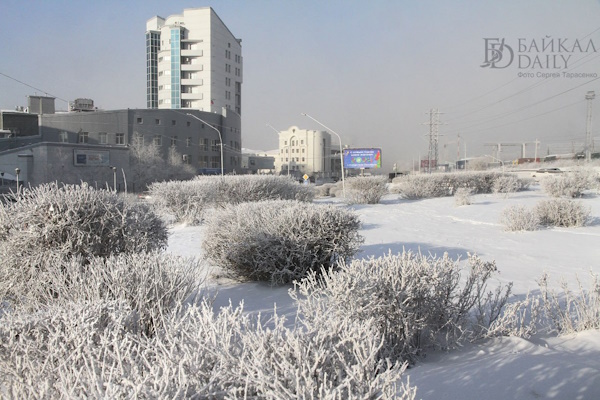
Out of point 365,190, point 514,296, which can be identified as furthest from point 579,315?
point 365,190

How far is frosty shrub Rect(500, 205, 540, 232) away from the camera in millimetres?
12211

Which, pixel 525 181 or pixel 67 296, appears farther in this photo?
pixel 525 181

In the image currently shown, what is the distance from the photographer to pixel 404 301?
150 inches

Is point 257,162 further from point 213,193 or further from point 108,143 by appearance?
point 213,193

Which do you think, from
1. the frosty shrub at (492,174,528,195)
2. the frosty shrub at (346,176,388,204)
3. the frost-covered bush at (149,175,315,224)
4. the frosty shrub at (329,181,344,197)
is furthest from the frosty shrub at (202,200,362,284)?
the frosty shrub at (329,181,344,197)

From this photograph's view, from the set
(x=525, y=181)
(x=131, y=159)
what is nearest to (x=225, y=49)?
(x=131, y=159)

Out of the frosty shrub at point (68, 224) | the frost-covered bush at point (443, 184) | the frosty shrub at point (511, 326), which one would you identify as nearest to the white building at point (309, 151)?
the frost-covered bush at point (443, 184)

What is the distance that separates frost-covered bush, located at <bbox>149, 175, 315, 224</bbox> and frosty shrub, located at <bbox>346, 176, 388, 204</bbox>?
412 cm

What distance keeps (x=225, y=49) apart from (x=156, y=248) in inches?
3422

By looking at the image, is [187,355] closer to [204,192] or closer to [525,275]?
[525,275]

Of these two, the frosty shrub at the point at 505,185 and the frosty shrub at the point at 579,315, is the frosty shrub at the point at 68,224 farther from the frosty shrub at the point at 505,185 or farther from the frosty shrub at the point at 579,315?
the frosty shrub at the point at 505,185

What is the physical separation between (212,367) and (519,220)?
1205 centimetres

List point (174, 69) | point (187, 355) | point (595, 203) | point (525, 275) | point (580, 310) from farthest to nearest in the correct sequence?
point (174, 69) < point (595, 203) < point (525, 275) < point (580, 310) < point (187, 355)

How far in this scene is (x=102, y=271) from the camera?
4105mm
